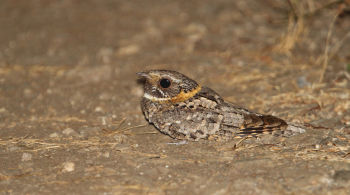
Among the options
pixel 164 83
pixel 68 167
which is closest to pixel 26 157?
pixel 68 167

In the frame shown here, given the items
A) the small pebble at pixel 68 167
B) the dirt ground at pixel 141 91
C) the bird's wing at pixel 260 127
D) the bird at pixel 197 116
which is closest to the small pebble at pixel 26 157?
the dirt ground at pixel 141 91

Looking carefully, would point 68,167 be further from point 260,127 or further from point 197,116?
point 260,127

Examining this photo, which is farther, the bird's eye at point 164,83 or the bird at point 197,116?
the bird's eye at point 164,83

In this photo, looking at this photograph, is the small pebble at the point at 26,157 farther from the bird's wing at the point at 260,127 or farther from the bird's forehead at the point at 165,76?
the bird's wing at the point at 260,127

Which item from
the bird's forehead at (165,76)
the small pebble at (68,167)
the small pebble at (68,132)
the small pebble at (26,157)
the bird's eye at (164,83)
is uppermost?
the bird's forehead at (165,76)

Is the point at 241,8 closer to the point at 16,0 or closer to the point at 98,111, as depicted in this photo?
the point at 98,111
